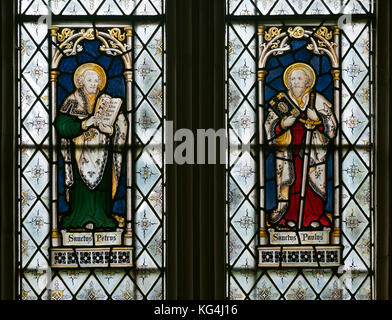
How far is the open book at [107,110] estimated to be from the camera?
173 inches

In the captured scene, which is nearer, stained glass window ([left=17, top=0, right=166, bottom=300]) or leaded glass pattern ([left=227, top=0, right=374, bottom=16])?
stained glass window ([left=17, top=0, right=166, bottom=300])

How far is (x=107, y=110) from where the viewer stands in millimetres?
4387

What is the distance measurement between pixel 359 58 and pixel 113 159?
1955 millimetres

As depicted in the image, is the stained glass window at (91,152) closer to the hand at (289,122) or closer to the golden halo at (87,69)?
the golden halo at (87,69)

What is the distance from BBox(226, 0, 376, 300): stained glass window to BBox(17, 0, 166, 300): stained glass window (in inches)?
22.4

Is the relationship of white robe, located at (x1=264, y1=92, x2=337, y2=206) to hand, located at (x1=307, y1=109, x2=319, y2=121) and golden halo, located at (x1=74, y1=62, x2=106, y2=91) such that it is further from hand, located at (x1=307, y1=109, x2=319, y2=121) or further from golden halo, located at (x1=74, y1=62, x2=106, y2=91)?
golden halo, located at (x1=74, y1=62, x2=106, y2=91)

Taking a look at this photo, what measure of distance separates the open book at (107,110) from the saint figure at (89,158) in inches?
0.6

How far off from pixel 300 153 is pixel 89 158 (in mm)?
1537

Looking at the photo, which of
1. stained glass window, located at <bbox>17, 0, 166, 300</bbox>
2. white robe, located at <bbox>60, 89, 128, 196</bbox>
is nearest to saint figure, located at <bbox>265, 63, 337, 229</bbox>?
stained glass window, located at <bbox>17, 0, 166, 300</bbox>

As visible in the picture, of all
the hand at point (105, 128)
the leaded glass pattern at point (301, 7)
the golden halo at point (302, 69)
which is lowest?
the hand at point (105, 128)

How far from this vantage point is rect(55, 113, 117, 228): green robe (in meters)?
4.34

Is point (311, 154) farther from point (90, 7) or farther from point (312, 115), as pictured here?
point (90, 7)

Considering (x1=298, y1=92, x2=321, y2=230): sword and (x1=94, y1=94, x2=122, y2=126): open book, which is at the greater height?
(x1=94, y1=94, x2=122, y2=126): open book

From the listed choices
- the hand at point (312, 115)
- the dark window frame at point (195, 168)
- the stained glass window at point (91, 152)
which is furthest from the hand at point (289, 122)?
the stained glass window at point (91, 152)
